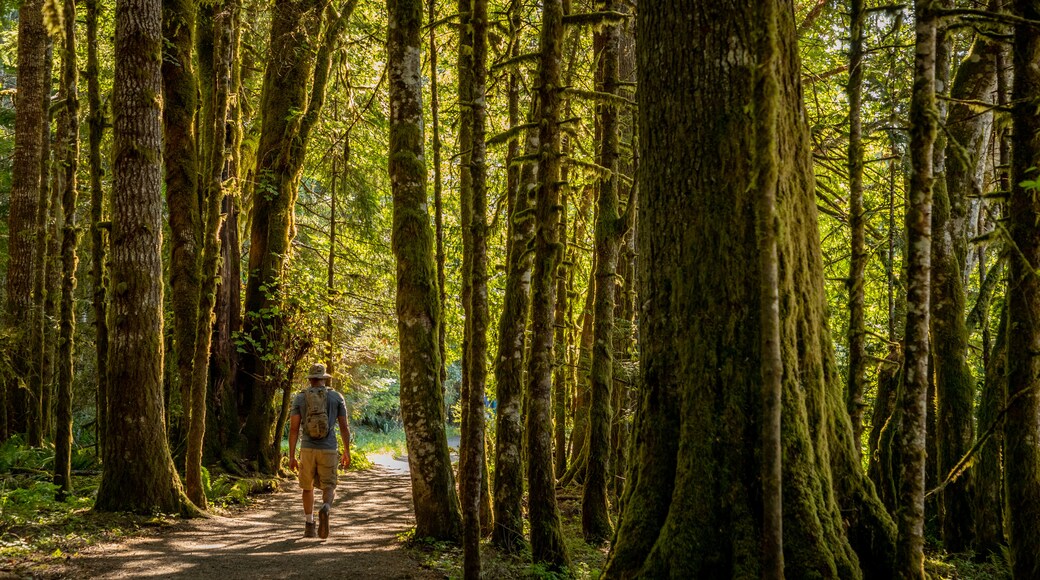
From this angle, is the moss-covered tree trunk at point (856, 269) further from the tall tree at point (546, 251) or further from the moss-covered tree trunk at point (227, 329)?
the moss-covered tree trunk at point (227, 329)

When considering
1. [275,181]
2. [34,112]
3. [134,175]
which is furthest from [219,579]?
[34,112]

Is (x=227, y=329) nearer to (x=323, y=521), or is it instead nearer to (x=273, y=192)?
(x=273, y=192)

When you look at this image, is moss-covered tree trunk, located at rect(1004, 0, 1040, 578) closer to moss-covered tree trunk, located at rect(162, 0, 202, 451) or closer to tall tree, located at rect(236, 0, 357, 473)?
moss-covered tree trunk, located at rect(162, 0, 202, 451)

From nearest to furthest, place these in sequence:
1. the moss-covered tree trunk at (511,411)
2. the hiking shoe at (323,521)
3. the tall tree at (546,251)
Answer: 1. the tall tree at (546,251)
2. the moss-covered tree trunk at (511,411)
3. the hiking shoe at (323,521)

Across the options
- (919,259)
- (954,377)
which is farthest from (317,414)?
(954,377)

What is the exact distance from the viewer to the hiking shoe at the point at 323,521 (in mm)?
8945

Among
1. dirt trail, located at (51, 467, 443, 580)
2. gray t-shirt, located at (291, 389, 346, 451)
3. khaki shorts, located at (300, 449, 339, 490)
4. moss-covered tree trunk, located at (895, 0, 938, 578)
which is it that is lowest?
dirt trail, located at (51, 467, 443, 580)

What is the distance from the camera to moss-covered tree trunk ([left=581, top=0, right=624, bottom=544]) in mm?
9766

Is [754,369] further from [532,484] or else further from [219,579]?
[219,579]

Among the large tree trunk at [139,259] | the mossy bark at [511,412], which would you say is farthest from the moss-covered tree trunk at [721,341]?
the large tree trunk at [139,259]

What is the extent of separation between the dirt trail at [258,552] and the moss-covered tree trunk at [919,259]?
473 cm

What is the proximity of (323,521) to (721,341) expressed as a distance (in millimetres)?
6526

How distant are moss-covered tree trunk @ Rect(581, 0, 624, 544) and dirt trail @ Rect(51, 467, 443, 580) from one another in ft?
9.61

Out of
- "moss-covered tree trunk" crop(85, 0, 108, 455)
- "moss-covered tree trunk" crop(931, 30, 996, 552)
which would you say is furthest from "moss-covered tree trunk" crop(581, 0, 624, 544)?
"moss-covered tree trunk" crop(85, 0, 108, 455)
